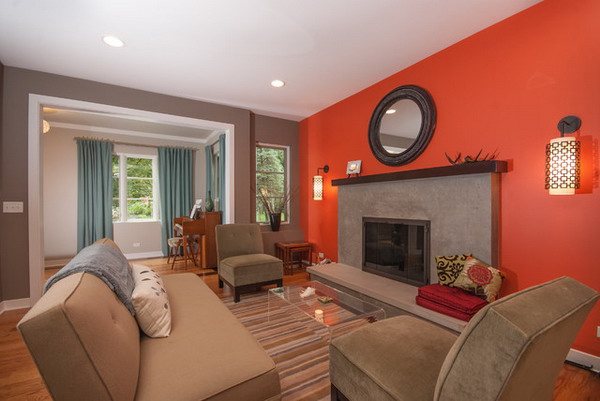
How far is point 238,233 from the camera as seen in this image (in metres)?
3.55

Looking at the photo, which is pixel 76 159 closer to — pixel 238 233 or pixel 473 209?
pixel 238 233

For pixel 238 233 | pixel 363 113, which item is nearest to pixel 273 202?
Result: pixel 238 233

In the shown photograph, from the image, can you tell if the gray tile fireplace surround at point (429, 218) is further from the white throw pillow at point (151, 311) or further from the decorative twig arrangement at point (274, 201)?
the white throw pillow at point (151, 311)

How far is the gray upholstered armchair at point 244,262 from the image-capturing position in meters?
3.04

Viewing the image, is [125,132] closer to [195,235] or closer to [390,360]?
[195,235]

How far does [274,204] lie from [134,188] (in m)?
3.02

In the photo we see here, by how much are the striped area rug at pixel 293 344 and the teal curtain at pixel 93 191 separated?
11.2 feet

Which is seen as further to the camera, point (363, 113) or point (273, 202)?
point (273, 202)

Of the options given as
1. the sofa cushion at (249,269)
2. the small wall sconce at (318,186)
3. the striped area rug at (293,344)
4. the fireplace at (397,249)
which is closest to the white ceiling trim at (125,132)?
the small wall sconce at (318,186)

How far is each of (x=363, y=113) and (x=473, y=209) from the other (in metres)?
1.84

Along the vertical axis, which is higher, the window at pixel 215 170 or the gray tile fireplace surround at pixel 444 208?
the window at pixel 215 170

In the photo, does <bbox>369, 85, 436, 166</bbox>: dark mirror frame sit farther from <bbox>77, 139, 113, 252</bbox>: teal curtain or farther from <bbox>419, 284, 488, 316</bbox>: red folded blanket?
<bbox>77, 139, 113, 252</bbox>: teal curtain

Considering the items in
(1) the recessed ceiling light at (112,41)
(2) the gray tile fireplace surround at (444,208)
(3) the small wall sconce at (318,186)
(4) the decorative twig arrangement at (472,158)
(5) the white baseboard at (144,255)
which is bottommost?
(5) the white baseboard at (144,255)

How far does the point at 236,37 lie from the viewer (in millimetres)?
2379
